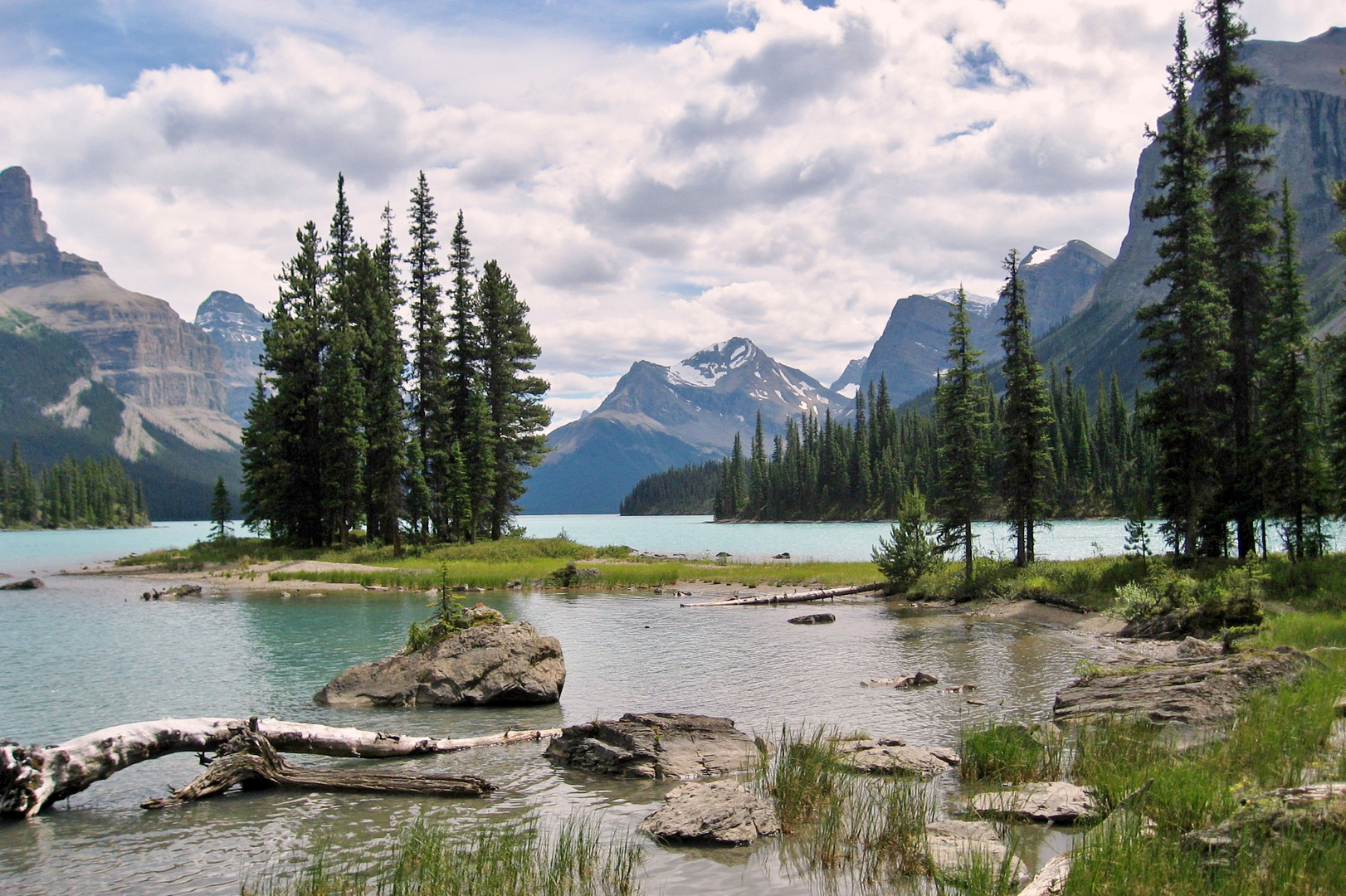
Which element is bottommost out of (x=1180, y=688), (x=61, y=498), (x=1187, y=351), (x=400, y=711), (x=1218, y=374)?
(x=400, y=711)

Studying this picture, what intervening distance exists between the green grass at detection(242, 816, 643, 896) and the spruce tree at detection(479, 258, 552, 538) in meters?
53.3

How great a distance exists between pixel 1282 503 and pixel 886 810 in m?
26.0

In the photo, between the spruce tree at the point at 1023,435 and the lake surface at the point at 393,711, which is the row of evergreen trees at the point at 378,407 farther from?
the spruce tree at the point at 1023,435

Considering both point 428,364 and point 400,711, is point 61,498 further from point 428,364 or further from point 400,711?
point 400,711

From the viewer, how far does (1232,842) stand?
6816mm

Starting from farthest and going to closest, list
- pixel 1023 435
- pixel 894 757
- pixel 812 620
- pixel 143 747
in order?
pixel 1023 435 < pixel 812 620 < pixel 894 757 < pixel 143 747

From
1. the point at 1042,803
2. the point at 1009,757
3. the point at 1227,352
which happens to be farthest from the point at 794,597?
the point at 1042,803

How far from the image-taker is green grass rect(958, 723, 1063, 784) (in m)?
11.1

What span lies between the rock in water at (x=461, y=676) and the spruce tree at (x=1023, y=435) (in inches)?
1038

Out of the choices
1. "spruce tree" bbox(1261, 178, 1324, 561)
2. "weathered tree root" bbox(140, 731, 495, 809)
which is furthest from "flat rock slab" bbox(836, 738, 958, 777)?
"spruce tree" bbox(1261, 178, 1324, 561)

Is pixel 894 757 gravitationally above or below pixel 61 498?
below

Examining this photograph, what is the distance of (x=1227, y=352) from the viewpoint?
29484 mm

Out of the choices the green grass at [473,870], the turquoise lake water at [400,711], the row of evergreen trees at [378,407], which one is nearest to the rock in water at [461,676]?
the turquoise lake water at [400,711]

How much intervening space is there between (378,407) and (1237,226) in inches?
1903
